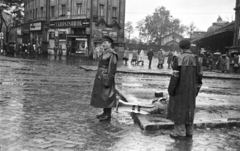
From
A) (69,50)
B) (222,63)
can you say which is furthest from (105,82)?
(69,50)

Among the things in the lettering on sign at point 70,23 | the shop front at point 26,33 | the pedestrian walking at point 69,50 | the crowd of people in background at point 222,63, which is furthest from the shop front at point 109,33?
the shop front at point 26,33

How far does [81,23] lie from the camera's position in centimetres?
3684

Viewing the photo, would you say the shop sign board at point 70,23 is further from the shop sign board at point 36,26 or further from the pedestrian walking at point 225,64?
the pedestrian walking at point 225,64

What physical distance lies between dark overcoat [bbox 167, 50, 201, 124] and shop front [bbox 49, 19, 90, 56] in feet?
106

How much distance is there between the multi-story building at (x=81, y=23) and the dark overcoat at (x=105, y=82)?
30.5m

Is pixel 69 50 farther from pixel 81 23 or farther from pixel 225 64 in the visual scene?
pixel 225 64

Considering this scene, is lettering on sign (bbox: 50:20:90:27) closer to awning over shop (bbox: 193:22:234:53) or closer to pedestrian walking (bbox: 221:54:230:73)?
awning over shop (bbox: 193:22:234:53)

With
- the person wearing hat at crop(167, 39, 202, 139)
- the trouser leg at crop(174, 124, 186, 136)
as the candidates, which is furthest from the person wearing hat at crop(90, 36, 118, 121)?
the trouser leg at crop(174, 124, 186, 136)

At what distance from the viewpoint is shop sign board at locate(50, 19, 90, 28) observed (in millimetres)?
36312

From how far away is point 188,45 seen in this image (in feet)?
15.9

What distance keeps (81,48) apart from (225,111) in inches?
1261

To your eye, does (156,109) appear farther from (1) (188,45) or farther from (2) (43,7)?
(2) (43,7)

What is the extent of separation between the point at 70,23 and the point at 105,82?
3397cm

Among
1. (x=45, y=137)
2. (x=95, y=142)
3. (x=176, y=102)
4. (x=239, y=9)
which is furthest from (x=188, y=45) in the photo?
(x=239, y=9)
